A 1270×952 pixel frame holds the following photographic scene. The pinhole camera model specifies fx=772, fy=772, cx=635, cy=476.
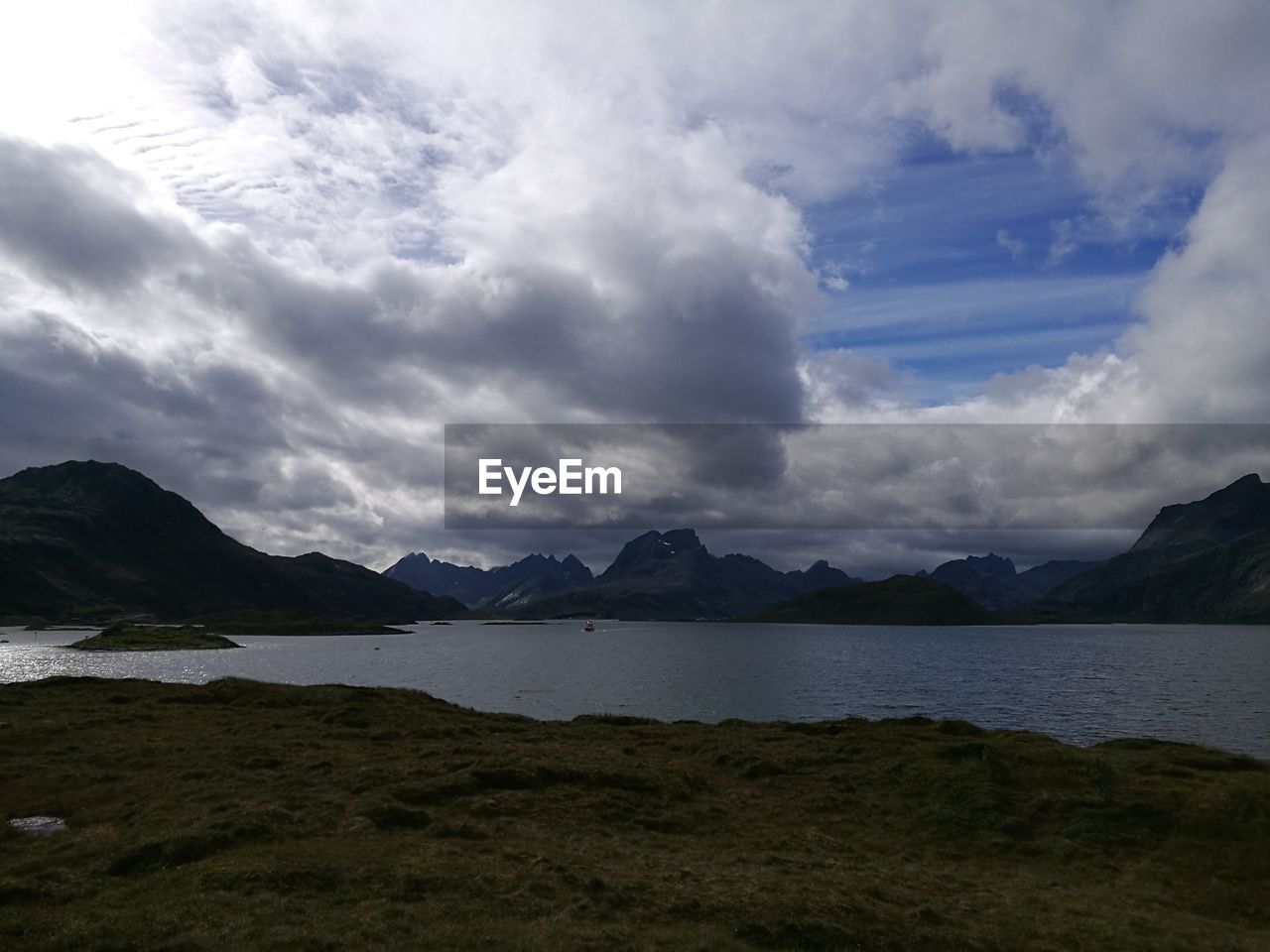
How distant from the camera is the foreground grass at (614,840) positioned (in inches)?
1070

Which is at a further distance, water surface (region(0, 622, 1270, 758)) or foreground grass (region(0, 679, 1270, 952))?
water surface (region(0, 622, 1270, 758))

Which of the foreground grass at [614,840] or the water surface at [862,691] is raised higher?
the foreground grass at [614,840]

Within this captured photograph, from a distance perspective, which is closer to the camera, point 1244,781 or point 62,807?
point 62,807

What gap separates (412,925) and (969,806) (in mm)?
34357

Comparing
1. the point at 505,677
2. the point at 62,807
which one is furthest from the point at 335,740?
the point at 505,677

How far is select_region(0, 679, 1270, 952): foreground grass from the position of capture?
2717 cm

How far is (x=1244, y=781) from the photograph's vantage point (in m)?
49.6

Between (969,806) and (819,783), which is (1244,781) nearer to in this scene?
(969,806)

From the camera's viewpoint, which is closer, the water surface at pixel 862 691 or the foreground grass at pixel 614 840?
the foreground grass at pixel 614 840

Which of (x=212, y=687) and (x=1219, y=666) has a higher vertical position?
(x=212, y=687)

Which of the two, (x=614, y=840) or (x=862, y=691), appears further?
(x=862, y=691)

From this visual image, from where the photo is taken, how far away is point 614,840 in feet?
131

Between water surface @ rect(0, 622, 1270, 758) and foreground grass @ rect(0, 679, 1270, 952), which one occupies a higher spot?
foreground grass @ rect(0, 679, 1270, 952)

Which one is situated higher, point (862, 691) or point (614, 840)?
point (614, 840)
